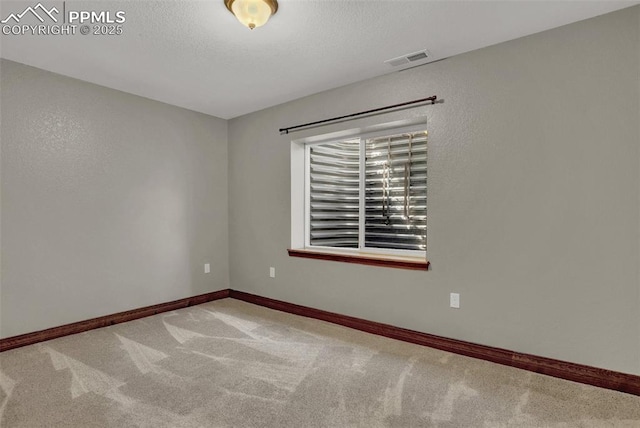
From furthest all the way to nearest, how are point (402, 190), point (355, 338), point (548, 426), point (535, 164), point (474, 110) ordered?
1. point (402, 190)
2. point (355, 338)
3. point (474, 110)
4. point (535, 164)
5. point (548, 426)

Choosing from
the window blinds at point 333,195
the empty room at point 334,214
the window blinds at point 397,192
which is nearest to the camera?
the empty room at point 334,214

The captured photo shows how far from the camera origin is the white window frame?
122 inches

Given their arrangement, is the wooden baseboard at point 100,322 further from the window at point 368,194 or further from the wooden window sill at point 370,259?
the window at point 368,194

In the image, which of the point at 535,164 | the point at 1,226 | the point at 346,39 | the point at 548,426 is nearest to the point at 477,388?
the point at 548,426

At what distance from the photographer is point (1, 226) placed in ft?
8.63

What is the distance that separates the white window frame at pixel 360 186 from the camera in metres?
3.10

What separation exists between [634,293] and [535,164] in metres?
0.99

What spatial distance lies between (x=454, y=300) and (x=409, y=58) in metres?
2.01

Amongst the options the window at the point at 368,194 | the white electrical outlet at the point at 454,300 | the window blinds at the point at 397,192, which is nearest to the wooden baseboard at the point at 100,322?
the window at the point at 368,194

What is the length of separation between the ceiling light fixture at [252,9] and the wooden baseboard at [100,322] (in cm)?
306

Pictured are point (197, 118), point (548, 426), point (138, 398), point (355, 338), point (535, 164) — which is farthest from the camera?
point (197, 118)

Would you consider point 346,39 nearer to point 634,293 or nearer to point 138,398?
point 634,293

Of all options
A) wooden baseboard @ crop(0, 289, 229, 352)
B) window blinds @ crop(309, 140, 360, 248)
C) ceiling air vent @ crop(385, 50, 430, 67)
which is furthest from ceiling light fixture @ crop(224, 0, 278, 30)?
wooden baseboard @ crop(0, 289, 229, 352)

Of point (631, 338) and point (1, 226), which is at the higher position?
point (1, 226)
